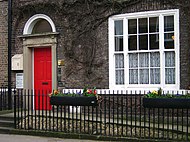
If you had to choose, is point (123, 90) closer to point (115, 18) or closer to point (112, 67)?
point (112, 67)

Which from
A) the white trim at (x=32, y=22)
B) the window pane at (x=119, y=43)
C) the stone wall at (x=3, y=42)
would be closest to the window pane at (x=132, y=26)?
the window pane at (x=119, y=43)

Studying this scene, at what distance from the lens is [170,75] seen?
9773mm

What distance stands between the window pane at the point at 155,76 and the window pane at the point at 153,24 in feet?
4.24

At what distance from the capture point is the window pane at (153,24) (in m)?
9.97

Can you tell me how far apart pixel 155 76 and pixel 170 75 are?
1.59 feet

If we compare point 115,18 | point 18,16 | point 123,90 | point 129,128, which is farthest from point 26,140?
point 18,16

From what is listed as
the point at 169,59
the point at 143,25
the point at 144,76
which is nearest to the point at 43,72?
the point at 144,76

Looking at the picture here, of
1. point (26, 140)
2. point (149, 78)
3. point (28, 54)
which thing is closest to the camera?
point (26, 140)

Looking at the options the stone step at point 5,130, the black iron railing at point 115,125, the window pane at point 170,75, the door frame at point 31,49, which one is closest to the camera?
the black iron railing at point 115,125

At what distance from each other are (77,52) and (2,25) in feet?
12.3

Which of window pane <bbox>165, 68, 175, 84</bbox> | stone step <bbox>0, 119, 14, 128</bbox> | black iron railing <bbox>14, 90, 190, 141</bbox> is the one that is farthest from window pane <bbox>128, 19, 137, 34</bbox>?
stone step <bbox>0, 119, 14, 128</bbox>

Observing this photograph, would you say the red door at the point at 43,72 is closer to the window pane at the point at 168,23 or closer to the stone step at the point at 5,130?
the stone step at the point at 5,130

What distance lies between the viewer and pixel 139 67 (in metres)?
10.2

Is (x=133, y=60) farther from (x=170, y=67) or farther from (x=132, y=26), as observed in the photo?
(x=170, y=67)
